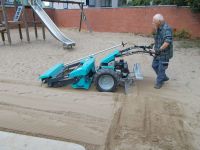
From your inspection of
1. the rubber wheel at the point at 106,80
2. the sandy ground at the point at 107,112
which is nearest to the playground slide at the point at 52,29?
the sandy ground at the point at 107,112

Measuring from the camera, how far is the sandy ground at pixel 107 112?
4145mm

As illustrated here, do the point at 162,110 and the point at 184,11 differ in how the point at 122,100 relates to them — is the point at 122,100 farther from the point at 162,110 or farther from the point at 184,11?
the point at 184,11

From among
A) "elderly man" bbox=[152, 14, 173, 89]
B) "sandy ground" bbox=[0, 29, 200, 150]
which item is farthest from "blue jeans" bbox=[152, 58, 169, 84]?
"sandy ground" bbox=[0, 29, 200, 150]

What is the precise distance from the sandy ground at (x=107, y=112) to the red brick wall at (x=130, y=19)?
21.5 ft

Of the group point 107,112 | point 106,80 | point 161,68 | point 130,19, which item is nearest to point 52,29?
point 130,19

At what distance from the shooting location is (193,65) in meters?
8.97

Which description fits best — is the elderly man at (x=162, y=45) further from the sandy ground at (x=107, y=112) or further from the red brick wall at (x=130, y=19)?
the red brick wall at (x=130, y=19)

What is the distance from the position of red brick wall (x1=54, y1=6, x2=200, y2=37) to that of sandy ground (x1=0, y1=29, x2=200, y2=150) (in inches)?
258

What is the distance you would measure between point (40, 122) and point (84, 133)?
803 mm

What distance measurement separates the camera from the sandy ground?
4.14m

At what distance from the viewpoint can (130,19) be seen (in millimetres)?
16172

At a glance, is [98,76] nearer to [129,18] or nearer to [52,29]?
[52,29]

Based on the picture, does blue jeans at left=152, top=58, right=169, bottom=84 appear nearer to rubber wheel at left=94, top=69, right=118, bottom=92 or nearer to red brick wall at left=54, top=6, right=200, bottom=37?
rubber wheel at left=94, top=69, right=118, bottom=92

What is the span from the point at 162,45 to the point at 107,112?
229 centimetres
